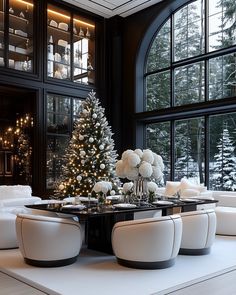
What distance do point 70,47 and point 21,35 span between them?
1365 millimetres

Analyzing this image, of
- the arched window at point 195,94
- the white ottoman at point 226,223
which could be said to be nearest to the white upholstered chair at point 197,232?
the white ottoman at point 226,223

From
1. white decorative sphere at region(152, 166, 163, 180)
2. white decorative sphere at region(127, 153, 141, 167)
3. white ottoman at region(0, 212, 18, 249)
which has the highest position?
white decorative sphere at region(127, 153, 141, 167)

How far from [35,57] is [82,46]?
159 cm

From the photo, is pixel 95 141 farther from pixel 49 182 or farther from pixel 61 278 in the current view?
pixel 61 278

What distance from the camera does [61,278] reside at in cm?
382

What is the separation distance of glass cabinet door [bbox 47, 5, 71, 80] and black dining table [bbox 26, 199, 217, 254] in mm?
5046

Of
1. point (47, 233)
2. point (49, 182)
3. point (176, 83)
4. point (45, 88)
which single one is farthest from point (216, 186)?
point (47, 233)

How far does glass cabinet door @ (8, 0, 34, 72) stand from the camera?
8.55 meters

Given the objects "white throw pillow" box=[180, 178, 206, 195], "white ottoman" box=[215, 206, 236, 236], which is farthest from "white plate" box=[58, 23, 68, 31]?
"white ottoman" box=[215, 206, 236, 236]

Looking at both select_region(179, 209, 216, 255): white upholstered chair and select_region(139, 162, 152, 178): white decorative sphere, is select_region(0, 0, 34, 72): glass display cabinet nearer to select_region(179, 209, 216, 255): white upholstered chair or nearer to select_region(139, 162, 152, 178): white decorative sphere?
select_region(139, 162, 152, 178): white decorative sphere

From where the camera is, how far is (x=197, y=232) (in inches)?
187

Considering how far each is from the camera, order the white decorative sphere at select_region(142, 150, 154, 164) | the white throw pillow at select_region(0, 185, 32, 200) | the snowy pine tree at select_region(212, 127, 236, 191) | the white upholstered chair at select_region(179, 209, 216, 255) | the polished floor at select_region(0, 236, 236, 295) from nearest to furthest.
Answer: the polished floor at select_region(0, 236, 236, 295), the white upholstered chair at select_region(179, 209, 216, 255), the white decorative sphere at select_region(142, 150, 154, 164), the white throw pillow at select_region(0, 185, 32, 200), the snowy pine tree at select_region(212, 127, 236, 191)

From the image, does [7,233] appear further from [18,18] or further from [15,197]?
[18,18]

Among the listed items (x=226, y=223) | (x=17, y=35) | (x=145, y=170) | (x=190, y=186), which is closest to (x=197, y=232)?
(x=145, y=170)
